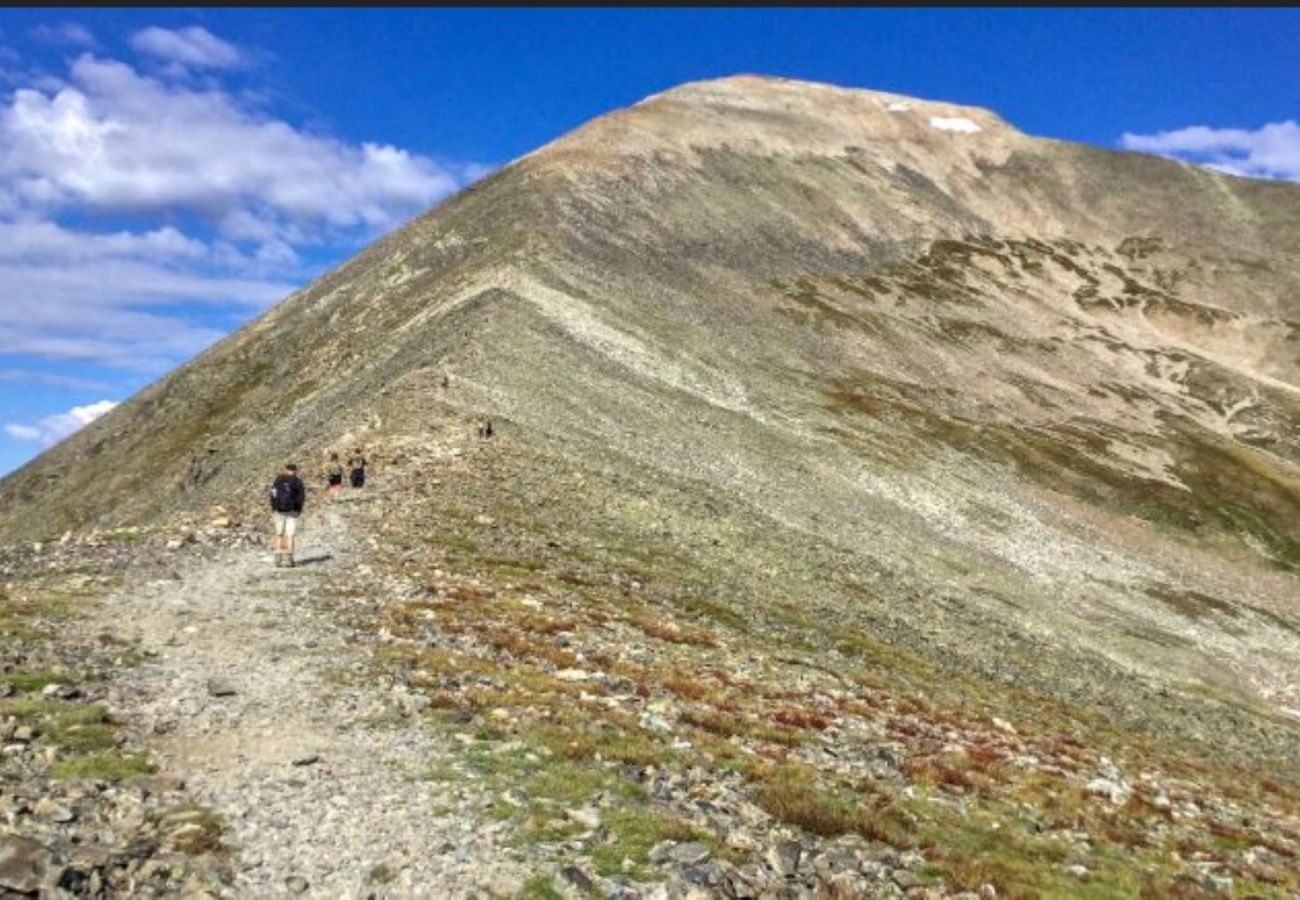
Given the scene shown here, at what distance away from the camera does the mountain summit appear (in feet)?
152

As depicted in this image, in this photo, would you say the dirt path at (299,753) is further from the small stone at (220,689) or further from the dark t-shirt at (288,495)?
the dark t-shirt at (288,495)

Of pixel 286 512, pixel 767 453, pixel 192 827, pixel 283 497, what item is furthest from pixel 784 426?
pixel 192 827

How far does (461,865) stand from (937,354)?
122 meters

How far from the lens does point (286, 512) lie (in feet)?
107

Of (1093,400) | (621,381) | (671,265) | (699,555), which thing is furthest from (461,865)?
(1093,400)

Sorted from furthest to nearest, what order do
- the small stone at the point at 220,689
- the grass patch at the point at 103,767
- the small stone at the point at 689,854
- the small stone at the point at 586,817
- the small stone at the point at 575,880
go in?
the small stone at the point at 220,689
the small stone at the point at 586,817
the grass patch at the point at 103,767
the small stone at the point at 689,854
the small stone at the point at 575,880

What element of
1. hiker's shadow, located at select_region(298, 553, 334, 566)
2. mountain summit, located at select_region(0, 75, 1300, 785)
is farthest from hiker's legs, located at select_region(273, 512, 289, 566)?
mountain summit, located at select_region(0, 75, 1300, 785)

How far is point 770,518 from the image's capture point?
5478 centimetres

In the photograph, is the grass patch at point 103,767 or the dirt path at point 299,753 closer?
the dirt path at point 299,753

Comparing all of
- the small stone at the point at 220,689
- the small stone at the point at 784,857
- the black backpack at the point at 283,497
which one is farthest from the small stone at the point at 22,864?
the black backpack at the point at 283,497

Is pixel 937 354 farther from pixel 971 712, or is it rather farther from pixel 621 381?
pixel 971 712

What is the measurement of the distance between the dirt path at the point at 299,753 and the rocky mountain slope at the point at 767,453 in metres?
2.99

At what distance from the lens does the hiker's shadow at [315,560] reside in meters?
32.6

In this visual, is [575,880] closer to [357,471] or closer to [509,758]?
[509,758]
